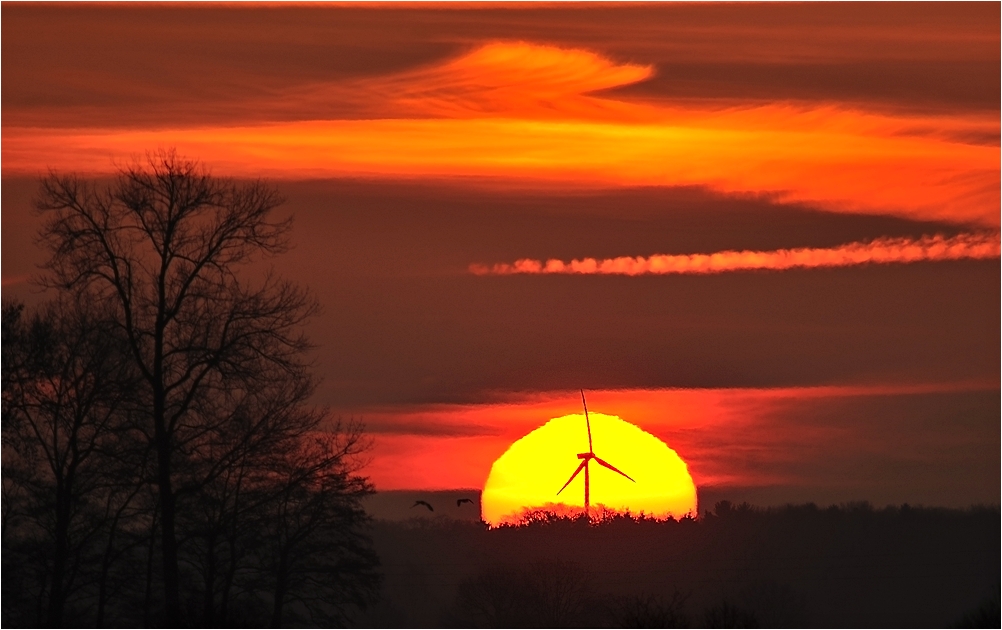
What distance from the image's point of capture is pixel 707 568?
365 ft

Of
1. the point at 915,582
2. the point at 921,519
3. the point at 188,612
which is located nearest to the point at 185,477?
the point at 188,612

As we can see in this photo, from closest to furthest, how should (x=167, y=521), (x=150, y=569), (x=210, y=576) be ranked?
(x=167, y=521), (x=210, y=576), (x=150, y=569)

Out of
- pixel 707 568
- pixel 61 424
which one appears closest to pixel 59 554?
pixel 61 424

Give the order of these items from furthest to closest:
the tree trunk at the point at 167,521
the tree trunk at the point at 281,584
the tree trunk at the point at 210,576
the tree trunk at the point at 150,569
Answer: the tree trunk at the point at 281,584
the tree trunk at the point at 150,569
the tree trunk at the point at 210,576
the tree trunk at the point at 167,521

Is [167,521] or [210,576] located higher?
[210,576]

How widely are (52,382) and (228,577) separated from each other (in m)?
9.98

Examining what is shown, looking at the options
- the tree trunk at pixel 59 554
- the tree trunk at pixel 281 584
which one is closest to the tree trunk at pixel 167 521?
the tree trunk at pixel 59 554

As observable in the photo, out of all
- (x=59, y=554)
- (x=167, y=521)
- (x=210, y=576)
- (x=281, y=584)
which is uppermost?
(x=281, y=584)

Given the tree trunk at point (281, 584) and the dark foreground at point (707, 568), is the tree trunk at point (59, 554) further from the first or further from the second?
the dark foreground at point (707, 568)

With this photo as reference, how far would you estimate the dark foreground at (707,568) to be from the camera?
94875 mm

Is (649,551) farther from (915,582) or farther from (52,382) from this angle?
(52,382)

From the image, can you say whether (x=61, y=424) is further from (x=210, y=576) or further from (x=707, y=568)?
(x=707, y=568)

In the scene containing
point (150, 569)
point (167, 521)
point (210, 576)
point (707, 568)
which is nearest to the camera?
point (167, 521)

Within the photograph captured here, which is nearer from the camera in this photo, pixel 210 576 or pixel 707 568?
pixel 210 576
